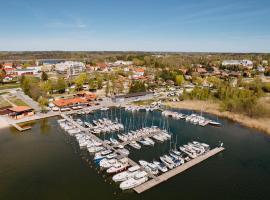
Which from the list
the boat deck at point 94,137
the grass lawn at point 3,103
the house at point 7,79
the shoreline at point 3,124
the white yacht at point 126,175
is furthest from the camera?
the house at point 7,79

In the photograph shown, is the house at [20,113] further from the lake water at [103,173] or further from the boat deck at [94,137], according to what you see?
the boat deck at [94,137]

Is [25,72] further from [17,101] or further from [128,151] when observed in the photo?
[128,151]

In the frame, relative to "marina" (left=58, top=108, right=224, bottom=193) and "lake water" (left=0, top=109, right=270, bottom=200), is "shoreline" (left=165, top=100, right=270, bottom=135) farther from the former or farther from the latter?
"marina" (left=58, top=108, right=224, bottom=193)

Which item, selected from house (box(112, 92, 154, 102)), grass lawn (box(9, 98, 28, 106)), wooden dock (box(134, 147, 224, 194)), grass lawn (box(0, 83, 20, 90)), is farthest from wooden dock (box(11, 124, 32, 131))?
grass lawn (box(0, 83, 20, 90))

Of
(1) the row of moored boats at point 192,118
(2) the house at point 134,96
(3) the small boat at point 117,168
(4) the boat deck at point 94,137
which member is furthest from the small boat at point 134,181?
(2) the house at point 134,96

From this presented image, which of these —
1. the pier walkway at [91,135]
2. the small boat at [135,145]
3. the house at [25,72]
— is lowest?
the small boat at [135,145]

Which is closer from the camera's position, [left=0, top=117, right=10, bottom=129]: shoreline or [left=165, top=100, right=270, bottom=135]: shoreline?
[left=0, top=117, right=10, bottom=129]: shoreline
